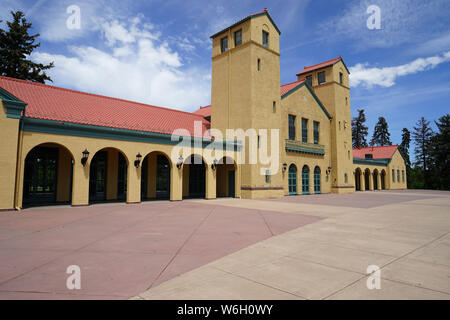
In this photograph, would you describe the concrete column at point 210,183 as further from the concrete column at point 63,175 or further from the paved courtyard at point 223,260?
the paved courtyard at point 223,260

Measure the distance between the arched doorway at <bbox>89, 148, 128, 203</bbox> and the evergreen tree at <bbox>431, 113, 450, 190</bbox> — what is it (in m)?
59.5

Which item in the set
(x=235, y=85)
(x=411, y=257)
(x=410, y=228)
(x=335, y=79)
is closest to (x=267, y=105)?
(x=235, y=85)

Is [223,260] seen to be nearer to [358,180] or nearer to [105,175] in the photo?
[105,175]

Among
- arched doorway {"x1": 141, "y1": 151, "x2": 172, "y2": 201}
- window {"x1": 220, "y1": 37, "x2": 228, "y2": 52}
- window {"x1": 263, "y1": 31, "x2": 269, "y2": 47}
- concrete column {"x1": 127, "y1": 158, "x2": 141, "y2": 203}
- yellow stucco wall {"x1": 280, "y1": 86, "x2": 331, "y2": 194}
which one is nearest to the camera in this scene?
concrete column {"x1": 127, "y1": 158, "x2": 141, "y2": 203}

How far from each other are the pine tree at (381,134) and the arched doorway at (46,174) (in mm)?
77301

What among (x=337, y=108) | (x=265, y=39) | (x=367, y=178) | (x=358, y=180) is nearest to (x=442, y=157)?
(x=367, y=178)

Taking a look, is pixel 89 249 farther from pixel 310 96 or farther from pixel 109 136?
pixel 310 96

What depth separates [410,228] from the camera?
8.65 metres

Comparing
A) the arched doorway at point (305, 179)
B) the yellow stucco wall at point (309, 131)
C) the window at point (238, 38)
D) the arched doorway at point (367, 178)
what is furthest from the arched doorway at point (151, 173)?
the arched doorway at point (367, 178)

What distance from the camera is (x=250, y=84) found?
2248cm

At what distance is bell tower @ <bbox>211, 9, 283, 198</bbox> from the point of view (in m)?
22.5

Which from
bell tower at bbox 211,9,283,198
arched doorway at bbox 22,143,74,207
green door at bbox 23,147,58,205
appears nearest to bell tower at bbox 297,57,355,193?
bell tower at bbox 211,9,283,198

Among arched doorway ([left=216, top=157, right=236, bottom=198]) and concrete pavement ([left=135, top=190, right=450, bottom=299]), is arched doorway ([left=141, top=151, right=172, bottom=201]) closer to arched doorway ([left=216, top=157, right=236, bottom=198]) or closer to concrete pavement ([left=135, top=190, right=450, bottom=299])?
arched doorway ([left=216, top=157, right=236, bottom=198])

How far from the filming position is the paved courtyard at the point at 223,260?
3.81 m
